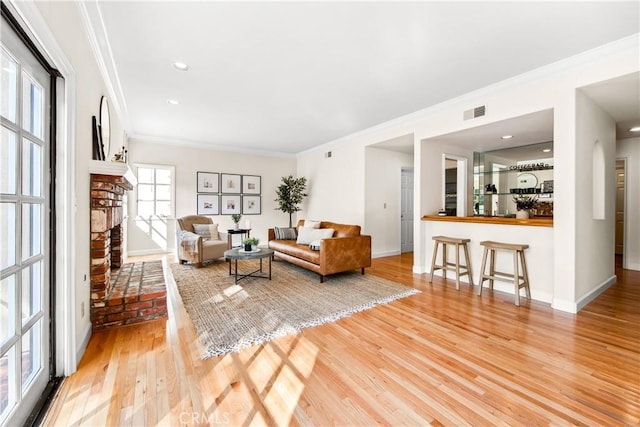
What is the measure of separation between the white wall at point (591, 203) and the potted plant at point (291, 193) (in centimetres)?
560

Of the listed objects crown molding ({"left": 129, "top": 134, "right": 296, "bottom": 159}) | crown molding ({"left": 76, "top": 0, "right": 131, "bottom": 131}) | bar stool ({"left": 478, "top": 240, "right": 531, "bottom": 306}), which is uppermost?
→ crown molding ({"left": 129, "top": 134, "right": 296, "bottom": 159})

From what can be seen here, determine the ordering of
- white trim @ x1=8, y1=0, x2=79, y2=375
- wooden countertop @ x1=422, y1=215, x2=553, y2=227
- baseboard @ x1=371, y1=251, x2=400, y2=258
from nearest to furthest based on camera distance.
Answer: white trim @ x1=8, y1=0, x2=79, y2=375 → wooden countertop @ x1=422, y1=215, x2=553, y2=227 → baseboard @ x1=371, y1=251, x2=400, y2=258

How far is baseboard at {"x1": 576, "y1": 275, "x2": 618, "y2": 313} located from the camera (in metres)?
3.03

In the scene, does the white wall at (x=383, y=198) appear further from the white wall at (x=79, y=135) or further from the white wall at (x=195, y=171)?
the white wall at (x=79, y=135)

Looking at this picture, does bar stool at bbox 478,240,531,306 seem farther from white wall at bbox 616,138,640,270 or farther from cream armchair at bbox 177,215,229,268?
cream armchair at bbox 177,215,229,268

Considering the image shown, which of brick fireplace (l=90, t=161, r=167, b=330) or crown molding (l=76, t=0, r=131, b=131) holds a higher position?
crown molding (l=76, t=0, r=131, b=131)

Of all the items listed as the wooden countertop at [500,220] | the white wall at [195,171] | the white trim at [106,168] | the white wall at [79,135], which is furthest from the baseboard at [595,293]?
the white wall at [195,171]

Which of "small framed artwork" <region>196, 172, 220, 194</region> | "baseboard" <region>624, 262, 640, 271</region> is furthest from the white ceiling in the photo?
"baseboard" <region>624, 262, 640, 271</region>

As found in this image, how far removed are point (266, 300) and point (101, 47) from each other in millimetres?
3101

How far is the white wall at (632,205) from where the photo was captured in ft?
16.0

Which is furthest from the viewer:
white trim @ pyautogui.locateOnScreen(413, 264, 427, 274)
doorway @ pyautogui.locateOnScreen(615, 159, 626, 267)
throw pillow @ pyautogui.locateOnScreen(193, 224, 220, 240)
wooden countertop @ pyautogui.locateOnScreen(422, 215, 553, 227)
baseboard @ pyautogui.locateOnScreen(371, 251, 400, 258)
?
baseboard @ pyautogui.locateOnScreen(371, 251, 400, 258)

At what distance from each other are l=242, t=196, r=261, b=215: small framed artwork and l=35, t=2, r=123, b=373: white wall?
5.03 meters

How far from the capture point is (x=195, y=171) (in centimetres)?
683

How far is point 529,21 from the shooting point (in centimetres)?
234
